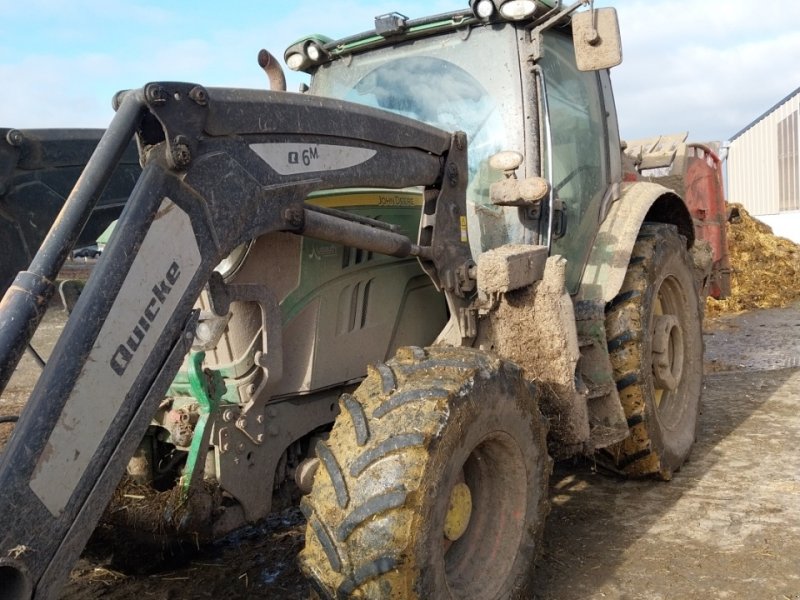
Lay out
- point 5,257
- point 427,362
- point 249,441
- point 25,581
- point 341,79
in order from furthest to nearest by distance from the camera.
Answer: point 341,79
point 5,257
point 249,441
point 427,362
point 25,581

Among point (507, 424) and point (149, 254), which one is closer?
point (149, 254)

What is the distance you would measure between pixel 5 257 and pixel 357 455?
1.65 meters

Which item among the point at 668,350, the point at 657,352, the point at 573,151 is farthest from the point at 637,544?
the point at 573,151

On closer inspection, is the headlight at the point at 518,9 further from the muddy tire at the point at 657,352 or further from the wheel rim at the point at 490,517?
the wheel rim at the point at 490,517

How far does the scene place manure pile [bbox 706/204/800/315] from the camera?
38.2 ft

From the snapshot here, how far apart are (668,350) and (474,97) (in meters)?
1.88

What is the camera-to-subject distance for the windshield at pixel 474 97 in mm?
3732

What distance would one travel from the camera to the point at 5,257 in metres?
3.01

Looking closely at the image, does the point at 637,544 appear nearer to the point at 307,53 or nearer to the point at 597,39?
the point at 597,39

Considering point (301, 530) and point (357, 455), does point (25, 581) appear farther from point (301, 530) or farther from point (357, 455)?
point (301, 530)

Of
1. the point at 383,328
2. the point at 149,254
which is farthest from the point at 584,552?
the point at 149,254

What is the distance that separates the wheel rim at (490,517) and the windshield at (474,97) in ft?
3.77

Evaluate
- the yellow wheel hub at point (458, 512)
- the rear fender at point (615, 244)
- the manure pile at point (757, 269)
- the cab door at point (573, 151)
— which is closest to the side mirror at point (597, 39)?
the cab door at point (573, 151)

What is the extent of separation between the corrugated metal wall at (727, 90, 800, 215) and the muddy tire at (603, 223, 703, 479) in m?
16.7
